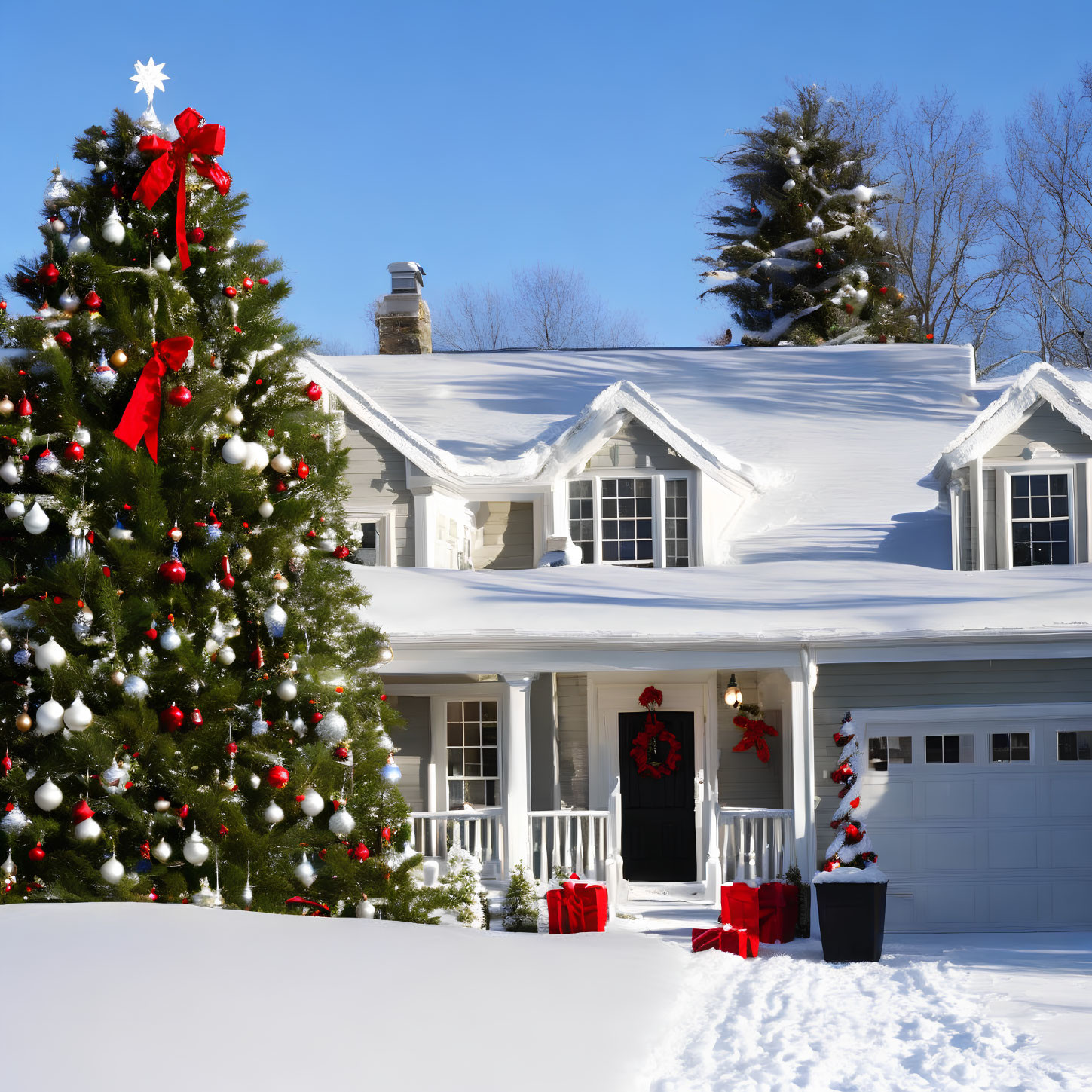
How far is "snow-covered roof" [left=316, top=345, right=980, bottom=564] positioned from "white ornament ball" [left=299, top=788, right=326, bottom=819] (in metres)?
8.56

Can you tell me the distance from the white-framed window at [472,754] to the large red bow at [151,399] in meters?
7.91

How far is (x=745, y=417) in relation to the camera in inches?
733

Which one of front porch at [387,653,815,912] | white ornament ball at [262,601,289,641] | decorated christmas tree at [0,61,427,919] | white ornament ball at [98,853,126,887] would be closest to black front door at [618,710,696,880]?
front porch at [387,653,815,912]

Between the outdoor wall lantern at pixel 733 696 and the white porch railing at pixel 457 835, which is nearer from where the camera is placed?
the white porch railing at pixel 457 835

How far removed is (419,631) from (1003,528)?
22.9 feet

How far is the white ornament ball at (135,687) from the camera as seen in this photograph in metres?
6.68

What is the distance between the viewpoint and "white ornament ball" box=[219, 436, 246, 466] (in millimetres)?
7152

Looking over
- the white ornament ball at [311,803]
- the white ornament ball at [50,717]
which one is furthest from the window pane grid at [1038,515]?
the white ornament ball at [50,717]

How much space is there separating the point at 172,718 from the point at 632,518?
31.2 feet

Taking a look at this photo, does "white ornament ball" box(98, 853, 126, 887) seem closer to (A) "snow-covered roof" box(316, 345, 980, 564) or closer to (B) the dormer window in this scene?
(A) "snow-covered roof" box(316, 345, 980, 564)

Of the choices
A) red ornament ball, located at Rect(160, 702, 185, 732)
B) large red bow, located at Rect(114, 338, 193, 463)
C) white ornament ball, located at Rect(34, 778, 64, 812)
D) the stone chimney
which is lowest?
white ornament ball, located at Rect(34, 778, 64, 812)

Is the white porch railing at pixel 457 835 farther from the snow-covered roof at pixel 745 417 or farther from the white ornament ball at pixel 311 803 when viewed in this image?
the white ornament ball at pixel 311 803

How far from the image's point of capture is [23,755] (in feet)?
22.8

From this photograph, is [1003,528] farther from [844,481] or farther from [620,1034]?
[620,1034]
